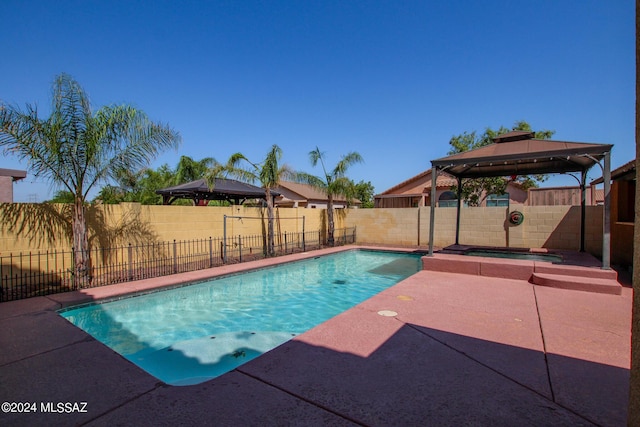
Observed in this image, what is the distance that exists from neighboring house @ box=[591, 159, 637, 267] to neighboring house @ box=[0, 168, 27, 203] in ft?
61.6

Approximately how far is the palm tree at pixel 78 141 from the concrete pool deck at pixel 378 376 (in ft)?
11.0

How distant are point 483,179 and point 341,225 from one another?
27.7ft

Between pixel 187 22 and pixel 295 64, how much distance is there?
4.77m

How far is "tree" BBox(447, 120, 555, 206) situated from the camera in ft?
57.9

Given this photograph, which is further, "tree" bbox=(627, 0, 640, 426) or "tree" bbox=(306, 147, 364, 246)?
"tree" bbox=(306, 147, 364, 246)

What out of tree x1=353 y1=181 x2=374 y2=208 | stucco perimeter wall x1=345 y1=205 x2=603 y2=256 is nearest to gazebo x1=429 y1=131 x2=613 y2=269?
stucco perimeter wall x1=345 y1=205 x2=603 y2=256

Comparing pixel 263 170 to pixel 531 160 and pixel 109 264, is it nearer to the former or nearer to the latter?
pixel 109 264

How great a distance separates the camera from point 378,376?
2.92 m

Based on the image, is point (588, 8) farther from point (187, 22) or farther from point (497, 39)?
point (187, 22)

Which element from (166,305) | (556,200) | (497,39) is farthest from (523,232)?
(166,305)

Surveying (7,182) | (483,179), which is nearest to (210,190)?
(7,182)

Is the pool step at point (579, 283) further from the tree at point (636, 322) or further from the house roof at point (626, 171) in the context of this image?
the tree at point (636, 322)

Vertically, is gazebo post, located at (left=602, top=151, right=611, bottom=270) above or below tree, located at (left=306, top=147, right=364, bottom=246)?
below

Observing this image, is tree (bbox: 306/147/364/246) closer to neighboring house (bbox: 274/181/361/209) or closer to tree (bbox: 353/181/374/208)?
neighboring house (bbox: 274/181/361/209)
